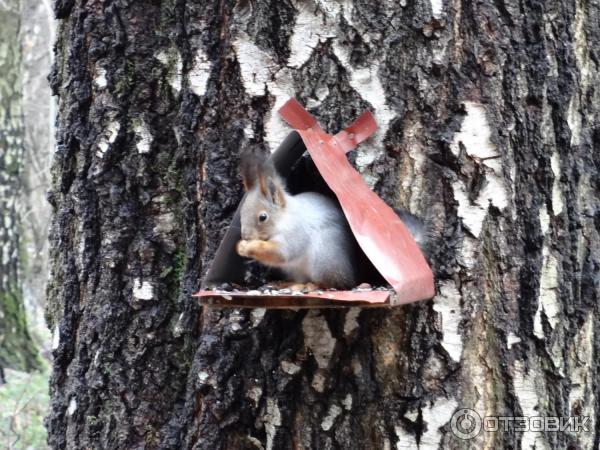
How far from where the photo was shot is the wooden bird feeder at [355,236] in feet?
4.73

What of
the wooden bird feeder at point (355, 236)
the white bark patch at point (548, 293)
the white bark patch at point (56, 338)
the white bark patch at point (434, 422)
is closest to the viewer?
the wooden bird feeder at point (355, 236)

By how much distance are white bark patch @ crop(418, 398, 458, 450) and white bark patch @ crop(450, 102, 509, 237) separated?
369 mm

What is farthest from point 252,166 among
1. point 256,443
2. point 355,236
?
point 256,443

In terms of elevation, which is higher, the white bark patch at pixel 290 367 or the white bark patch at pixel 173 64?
the white bark patch at pixel 173 64

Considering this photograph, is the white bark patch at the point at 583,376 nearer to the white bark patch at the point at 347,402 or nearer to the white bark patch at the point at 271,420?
the white bark patch at the point at 347,402

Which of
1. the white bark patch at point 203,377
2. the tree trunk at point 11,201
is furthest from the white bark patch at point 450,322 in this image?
the tree trunk at point 11,201

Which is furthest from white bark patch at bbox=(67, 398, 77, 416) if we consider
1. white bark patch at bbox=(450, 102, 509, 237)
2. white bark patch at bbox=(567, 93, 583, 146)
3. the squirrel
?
white bark patch at bbox=(567, 93, 583, 146)

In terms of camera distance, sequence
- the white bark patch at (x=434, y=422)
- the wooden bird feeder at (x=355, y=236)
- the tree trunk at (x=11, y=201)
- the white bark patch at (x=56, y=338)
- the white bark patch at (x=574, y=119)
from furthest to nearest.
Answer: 1. the tree trunk at (x=11, y=201)
2. the white bark patch at (x=56, y=338)
3. the white bark patch at (x=574, y=119)
4. the white bark patch at (x=434, y=422)
5. the wooden bird feeder at (x=355, y=236)

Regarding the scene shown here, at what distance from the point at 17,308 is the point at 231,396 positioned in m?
4.41

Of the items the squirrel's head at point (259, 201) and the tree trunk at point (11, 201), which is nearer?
the squirrel's head at point (259, 201)

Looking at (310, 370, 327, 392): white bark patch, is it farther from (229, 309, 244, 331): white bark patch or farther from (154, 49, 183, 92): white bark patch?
(154, 49, 183, 92): white bark patch

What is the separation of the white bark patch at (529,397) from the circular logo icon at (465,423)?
115 mm

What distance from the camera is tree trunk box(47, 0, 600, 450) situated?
171 centimetres

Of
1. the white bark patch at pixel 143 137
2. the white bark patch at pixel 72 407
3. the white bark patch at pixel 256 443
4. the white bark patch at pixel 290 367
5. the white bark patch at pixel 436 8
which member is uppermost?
the white bark patch at pixel 436 8
